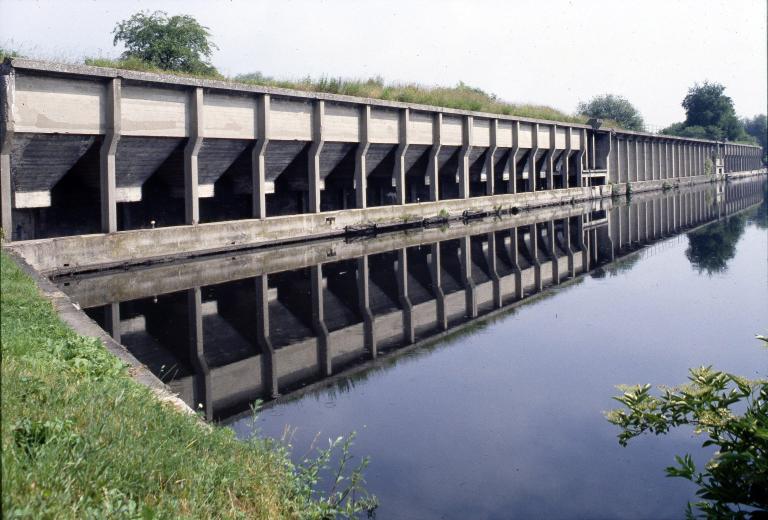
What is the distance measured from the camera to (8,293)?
31.7 ft

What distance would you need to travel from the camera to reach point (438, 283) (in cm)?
1902

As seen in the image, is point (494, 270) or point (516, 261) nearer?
point (494, 270)

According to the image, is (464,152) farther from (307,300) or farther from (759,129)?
(759,129)

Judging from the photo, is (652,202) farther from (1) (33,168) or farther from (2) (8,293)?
(2) (8,293)

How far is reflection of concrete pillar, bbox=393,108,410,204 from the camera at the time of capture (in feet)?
105

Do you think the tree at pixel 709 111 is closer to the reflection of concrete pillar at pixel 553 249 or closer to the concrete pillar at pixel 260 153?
the reflection of concrete pillar at pixel 553 249

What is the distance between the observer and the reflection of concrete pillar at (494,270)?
678 inches

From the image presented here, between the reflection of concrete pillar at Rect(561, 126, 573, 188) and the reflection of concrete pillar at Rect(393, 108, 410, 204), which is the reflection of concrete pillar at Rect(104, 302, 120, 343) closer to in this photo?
the reflection of concrete pillar at Rect(393, 108, 410, 204)

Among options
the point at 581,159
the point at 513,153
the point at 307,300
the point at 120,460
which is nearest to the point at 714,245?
the point at 513,153

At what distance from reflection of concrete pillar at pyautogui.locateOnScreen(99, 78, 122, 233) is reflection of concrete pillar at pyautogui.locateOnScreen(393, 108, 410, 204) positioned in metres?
14.7

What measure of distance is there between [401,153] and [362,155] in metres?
3.29

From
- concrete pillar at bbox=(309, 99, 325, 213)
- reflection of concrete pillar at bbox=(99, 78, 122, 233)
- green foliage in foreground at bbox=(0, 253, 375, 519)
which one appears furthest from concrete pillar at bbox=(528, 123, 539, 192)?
green foliage in foreground at bbox=(0, 253, 375, 519)

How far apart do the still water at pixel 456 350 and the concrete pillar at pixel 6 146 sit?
2.06 meters

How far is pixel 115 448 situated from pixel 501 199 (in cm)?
3729
